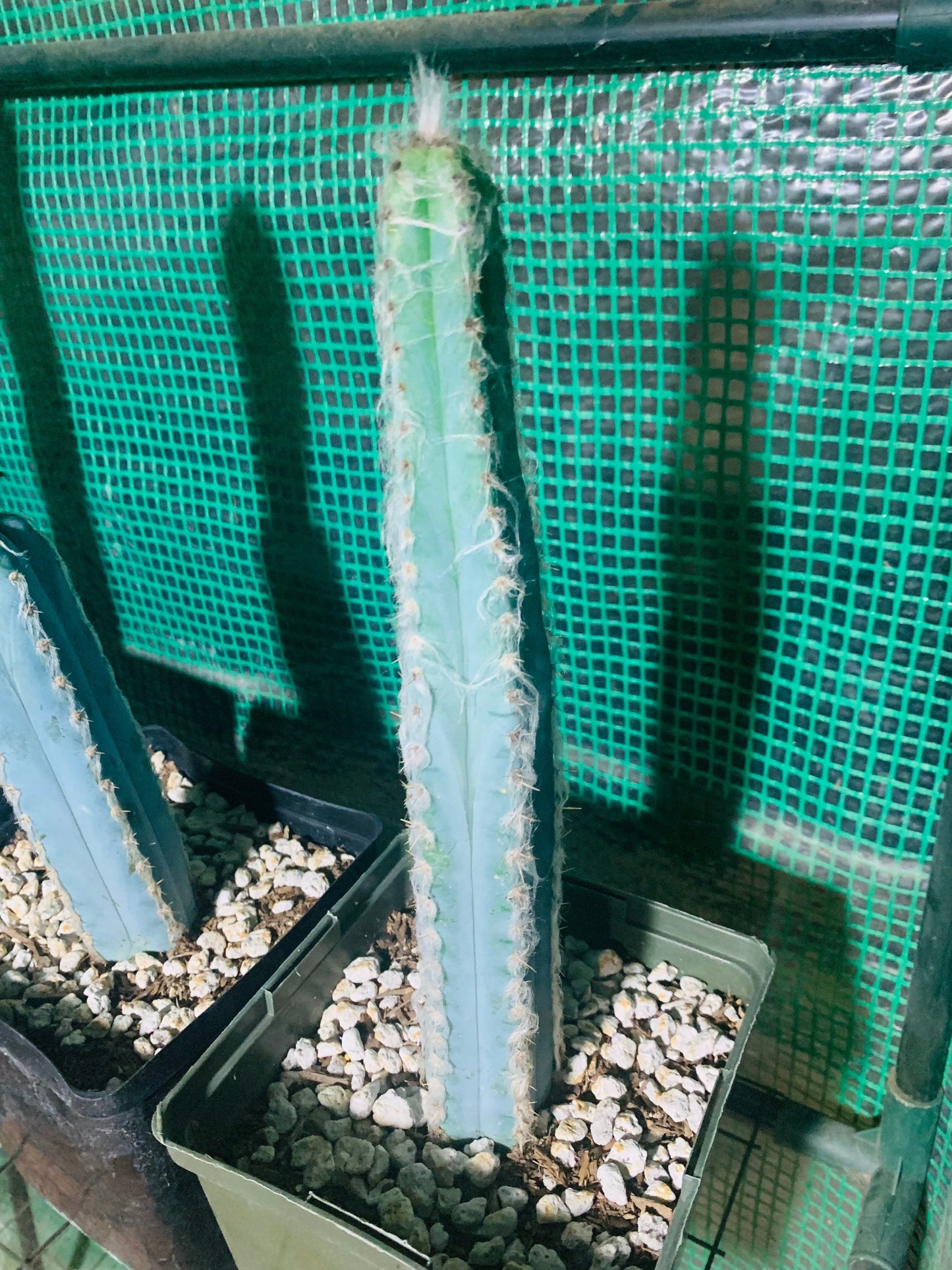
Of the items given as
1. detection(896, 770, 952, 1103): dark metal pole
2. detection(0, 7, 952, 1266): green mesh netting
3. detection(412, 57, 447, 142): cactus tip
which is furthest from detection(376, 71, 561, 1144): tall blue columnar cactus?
detection(896, 770, 952, 1103): dark metal pole

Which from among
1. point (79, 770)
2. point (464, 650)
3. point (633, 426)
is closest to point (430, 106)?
point (464, 650)

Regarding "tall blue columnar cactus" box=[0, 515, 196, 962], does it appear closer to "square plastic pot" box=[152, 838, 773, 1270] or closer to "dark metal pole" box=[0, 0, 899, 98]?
"square plastic pot" box=[152, 838, 773, 1270]

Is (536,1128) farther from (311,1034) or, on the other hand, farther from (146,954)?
(146,954)

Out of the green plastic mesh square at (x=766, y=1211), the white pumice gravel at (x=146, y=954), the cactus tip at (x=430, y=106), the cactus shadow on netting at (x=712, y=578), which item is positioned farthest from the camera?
the green plastic mesh square at (x=766, y=1211)

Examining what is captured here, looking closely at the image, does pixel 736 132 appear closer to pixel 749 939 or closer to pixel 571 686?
pixel 571 686

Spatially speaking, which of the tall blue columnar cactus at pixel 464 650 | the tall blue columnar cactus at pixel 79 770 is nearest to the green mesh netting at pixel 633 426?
the tall blue columnar cactus at pixel 464 650

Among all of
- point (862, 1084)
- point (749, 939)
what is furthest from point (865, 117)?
point (862, 1084)

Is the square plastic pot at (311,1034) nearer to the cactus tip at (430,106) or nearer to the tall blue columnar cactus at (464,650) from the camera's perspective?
the tall blue columnar cactus at (464,650)
